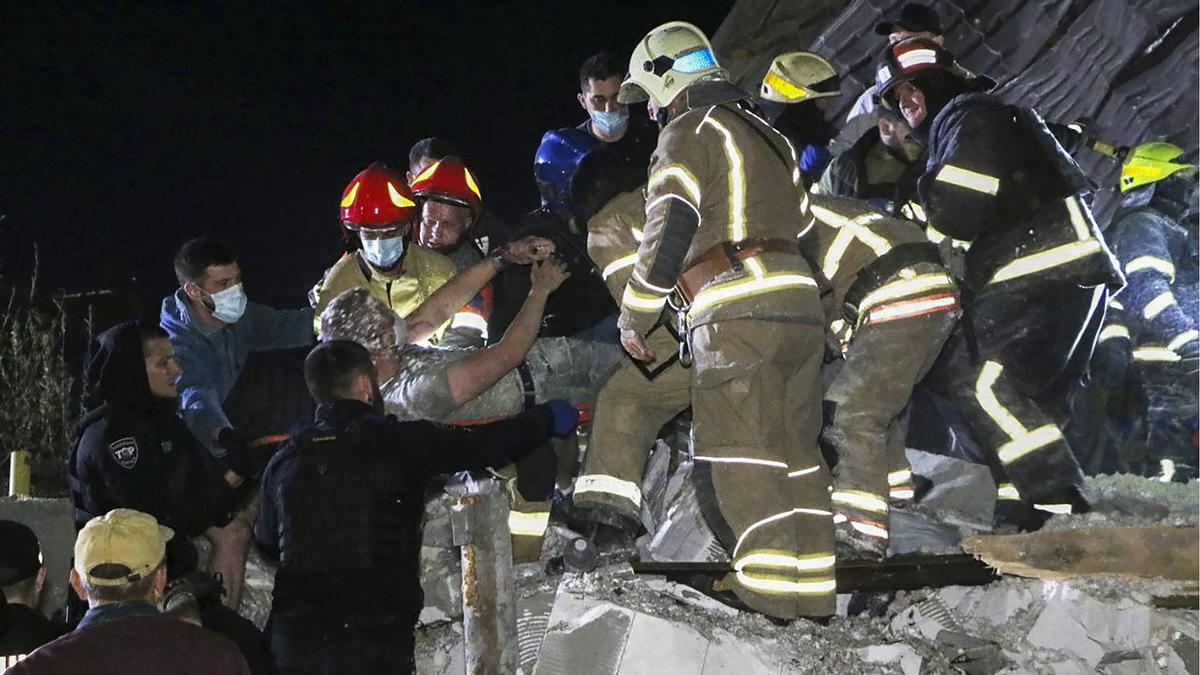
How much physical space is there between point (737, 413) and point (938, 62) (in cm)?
244

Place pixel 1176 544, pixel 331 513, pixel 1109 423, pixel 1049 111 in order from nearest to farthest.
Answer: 1. pixel 331 513
2. pixel 1176 544
3. pixel 1109 423
4. pixel 1049 111

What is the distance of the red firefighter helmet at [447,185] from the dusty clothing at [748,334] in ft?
5.71

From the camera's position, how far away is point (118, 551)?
3.17m

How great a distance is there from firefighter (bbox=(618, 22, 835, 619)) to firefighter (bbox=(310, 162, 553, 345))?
3.99 feet

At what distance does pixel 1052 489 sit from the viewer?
5293mm

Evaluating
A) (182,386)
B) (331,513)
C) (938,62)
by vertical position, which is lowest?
(331,513)

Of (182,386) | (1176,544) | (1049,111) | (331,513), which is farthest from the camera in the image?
(1049,111)

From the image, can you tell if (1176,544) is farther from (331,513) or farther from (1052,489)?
(331,513)

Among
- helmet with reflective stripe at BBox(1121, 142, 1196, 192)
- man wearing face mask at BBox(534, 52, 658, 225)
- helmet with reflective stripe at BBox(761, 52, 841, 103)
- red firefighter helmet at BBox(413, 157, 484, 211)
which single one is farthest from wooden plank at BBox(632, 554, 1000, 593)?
helmet with reflective stripe at BBox(1121, 142, 1196, 192)

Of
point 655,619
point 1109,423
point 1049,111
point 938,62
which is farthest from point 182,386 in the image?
point 1049,111

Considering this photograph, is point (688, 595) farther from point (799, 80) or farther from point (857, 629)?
point (799, 80)

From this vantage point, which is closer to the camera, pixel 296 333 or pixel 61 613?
pixel 61 613

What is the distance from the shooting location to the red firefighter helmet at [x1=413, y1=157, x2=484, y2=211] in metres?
6.13

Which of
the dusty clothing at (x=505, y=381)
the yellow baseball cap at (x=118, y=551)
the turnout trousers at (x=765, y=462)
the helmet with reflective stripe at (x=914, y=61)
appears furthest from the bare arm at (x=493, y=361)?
the helmet with reflective stripe at (x=914, y=61)
